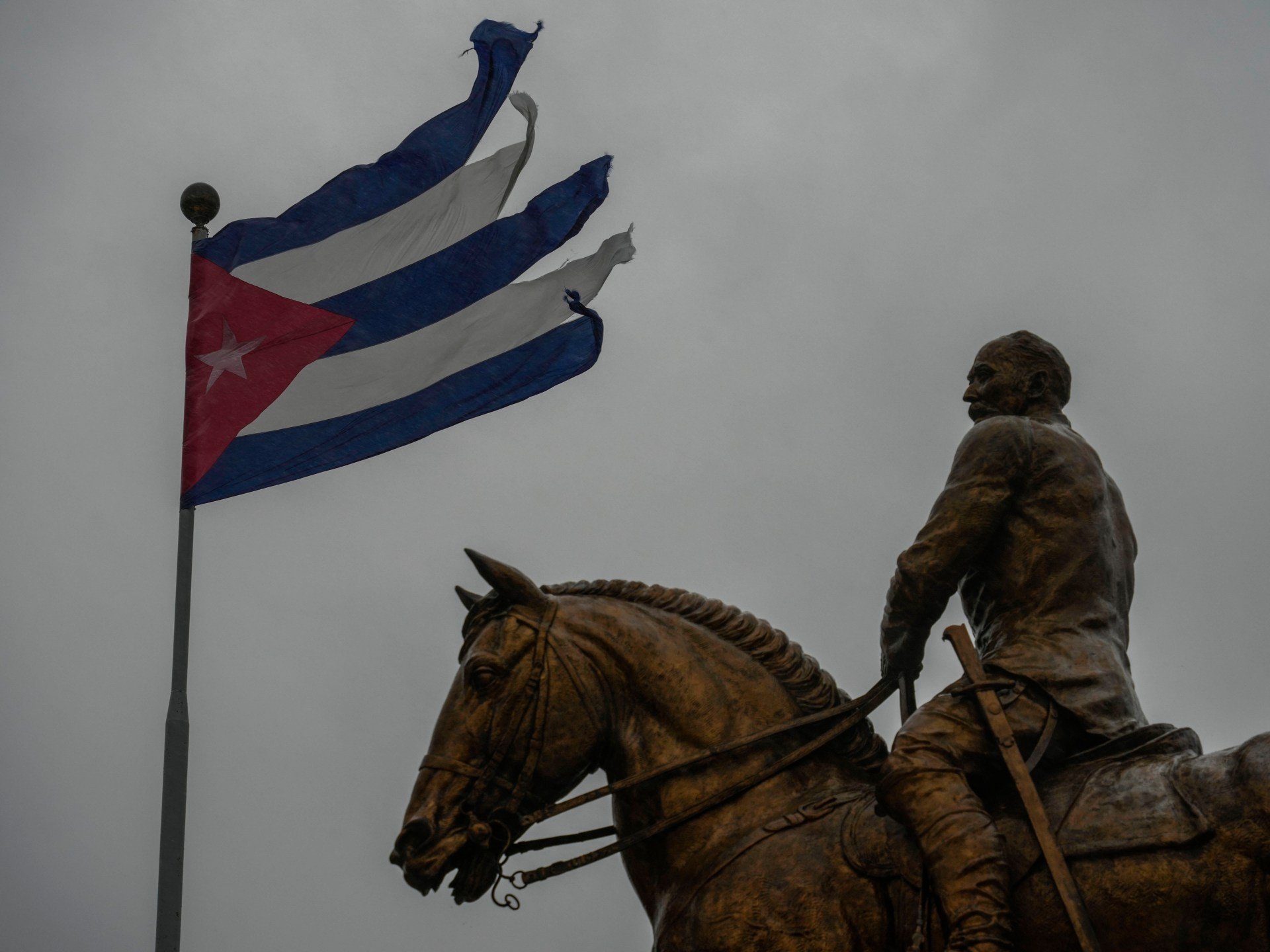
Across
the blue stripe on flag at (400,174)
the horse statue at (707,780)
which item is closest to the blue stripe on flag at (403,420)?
the blue stripe on flag at (400,174)

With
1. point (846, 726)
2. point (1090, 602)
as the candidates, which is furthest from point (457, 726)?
point (1090, 602)

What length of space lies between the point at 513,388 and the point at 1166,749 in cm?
656

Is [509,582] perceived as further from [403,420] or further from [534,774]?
[403,420]

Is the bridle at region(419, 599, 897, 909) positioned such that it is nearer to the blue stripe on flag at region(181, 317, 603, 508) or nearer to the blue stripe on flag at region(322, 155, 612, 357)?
the blue stripe on flag at region(181, 317, 603, 508)

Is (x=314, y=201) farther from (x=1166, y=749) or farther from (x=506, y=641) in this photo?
(x=1166, y=749)

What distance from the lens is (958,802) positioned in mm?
7883

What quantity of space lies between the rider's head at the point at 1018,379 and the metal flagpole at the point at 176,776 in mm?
4948

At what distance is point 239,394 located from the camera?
12.7 metres

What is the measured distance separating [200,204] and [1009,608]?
22.5ft

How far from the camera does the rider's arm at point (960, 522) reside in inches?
343

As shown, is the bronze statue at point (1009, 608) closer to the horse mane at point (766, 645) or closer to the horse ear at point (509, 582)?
the horse mane at point (766, 645)

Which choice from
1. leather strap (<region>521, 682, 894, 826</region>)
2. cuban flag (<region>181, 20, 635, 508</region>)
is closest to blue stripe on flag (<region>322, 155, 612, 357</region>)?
cuban flag (<region>181, 20, 635, 508</region>)

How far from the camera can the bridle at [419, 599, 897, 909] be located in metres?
8.62

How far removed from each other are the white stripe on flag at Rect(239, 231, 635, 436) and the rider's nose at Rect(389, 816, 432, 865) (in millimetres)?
4842
